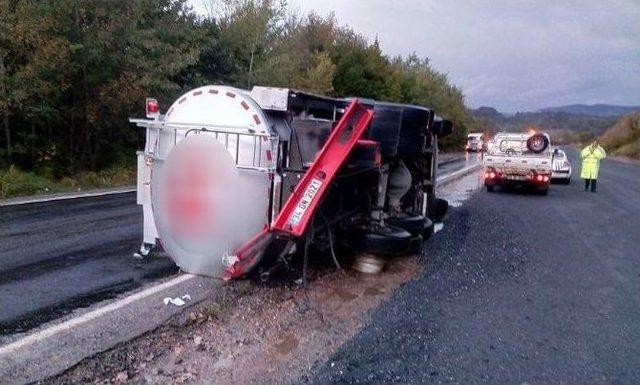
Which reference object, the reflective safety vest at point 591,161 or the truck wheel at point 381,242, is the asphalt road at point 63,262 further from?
the reflective safety vest at point 591,161

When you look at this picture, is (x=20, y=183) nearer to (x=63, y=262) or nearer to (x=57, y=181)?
(x=57, y=181)

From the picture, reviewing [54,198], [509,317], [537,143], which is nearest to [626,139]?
[537,143]

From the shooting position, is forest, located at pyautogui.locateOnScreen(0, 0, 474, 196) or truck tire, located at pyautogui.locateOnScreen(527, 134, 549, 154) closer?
forest, located at pyautogui.locateOnScreen(0, 0, 474, 196)

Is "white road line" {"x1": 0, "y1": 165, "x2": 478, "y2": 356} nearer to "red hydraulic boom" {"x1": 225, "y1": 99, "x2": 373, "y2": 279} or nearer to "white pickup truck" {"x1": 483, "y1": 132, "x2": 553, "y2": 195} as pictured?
"red hydraulic boom" {"x1": 225, "y1": 99, "x2": 373, "y2": 279}

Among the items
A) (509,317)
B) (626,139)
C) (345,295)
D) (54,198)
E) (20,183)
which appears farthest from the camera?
(626,139)

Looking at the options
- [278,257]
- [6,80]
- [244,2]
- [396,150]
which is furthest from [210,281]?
[244,2]

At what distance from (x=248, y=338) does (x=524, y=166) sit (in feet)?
47.1

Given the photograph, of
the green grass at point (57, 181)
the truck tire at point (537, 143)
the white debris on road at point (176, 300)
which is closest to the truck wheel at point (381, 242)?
the white debris on road at point (176, 300)

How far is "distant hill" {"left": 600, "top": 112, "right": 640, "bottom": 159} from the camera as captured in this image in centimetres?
6638

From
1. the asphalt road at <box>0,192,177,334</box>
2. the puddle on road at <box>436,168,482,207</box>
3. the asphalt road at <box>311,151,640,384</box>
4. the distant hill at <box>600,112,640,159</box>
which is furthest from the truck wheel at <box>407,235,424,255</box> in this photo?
the distant hill at <box>600,112,640,159</box>

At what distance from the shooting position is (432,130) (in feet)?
29.0

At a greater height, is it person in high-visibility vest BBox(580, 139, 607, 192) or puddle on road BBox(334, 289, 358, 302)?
person in high-visibility vest BBox(580, 139, 607, 192)

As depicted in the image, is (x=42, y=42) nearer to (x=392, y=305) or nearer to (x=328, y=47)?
(x=392, y=305)

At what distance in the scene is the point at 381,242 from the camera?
21.4ft
